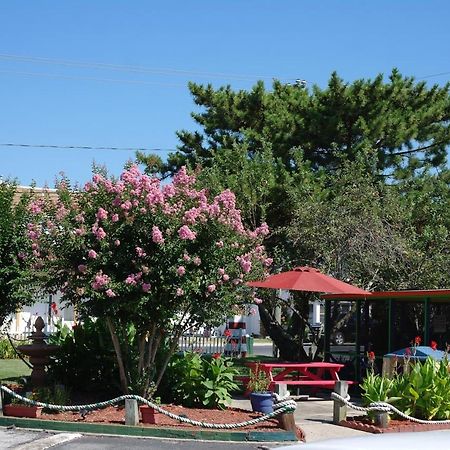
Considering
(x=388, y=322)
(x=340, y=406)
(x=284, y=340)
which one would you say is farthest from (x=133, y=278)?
(x=284, y=340)

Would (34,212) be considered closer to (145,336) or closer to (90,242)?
(90,242)

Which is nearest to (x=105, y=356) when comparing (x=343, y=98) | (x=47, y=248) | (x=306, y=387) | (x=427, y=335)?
(x=47, y=248)

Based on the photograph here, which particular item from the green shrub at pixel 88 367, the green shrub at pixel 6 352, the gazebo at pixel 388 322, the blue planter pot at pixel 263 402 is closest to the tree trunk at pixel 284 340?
the gazebo at pixel 388 322

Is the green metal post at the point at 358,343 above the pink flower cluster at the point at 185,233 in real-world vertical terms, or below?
below

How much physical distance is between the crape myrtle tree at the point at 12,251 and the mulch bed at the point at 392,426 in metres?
5.83

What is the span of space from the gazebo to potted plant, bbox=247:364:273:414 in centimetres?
306

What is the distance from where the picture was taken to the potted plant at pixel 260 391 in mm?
12484

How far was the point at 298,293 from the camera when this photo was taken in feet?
70.7

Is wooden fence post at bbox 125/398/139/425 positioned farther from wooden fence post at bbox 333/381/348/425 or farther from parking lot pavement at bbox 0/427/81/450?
wooden fence post at bbox 333/381/348/425

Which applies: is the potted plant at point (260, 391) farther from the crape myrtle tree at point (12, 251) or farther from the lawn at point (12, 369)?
the lawn at point (12, 369)

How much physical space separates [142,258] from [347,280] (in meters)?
8.62

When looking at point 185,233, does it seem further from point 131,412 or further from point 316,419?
point 316,419

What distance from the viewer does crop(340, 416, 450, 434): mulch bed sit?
11.6 metres

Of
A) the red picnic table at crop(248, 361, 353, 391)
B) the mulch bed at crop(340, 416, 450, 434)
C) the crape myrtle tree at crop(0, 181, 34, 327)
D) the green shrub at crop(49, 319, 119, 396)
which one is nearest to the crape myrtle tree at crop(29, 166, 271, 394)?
the green shrub at crop(49, 319, 119, 396)
